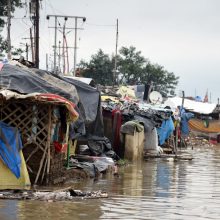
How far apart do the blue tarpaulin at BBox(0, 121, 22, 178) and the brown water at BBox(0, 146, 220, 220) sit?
1.79 meters

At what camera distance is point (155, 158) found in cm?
2430

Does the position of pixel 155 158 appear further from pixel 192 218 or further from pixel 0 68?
pixel 192 218

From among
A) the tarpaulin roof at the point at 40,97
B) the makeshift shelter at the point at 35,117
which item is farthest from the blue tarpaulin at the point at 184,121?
the tarpaulin roof at the point at 40,97

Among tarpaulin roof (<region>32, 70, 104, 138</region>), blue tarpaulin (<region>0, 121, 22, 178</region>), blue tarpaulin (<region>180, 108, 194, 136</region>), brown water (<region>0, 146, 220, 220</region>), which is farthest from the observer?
blue tarpaulin (<region>180, 108, 194, 136</region>)

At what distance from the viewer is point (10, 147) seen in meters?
12.4

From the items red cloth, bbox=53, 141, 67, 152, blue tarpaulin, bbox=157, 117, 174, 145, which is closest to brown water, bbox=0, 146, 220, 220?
red cloth, bbox=53, 141, 67, 152

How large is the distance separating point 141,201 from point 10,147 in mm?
2977

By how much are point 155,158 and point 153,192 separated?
1114 centimetres

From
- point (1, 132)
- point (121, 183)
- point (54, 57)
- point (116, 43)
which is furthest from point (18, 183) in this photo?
point (116, 43)

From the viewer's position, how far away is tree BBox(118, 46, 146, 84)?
5762 centimetres

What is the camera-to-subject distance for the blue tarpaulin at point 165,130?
26.7 m

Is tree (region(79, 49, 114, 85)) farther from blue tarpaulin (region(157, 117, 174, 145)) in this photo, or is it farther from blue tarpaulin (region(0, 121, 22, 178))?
blue tarpaulin (region(0, 121, 22, 178))

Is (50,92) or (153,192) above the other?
(50,92)

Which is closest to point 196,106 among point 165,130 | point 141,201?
point 165,130
